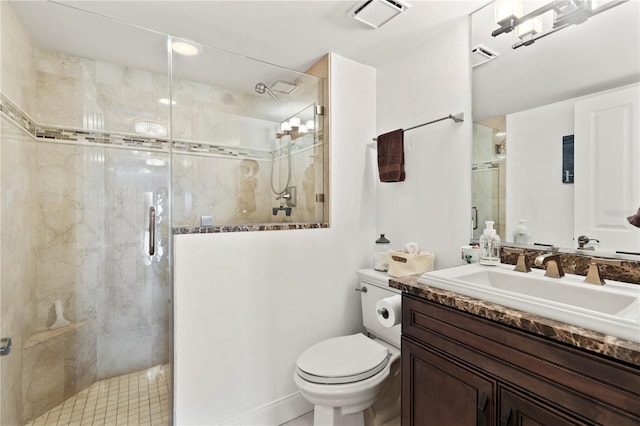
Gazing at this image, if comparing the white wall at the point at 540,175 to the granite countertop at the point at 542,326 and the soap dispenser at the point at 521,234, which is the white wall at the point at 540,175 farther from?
the granite countertop at the point at 542,326

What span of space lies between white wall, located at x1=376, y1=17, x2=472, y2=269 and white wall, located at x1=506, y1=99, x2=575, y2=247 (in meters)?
0.22

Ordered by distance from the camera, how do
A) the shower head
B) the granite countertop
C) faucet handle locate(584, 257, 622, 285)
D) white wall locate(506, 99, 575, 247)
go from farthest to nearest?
the shower head
white wall locate(506, 99, 575, 247)
faucet handle locate(584, 257, 622, 285)
the granite countertop

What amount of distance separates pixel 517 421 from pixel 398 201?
1338 millimetres

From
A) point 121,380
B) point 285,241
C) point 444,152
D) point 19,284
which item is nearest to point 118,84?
point 19,284

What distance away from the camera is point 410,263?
5.49ft

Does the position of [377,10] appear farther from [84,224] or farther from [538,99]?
[84,224]

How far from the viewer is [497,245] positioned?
1.38m

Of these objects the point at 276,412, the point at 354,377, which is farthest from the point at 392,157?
the point at 276,412

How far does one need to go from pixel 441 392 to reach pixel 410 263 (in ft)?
2.44

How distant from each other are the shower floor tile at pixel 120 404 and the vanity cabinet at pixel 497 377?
4.33 ft

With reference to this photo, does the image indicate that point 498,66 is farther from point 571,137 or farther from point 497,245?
point 497,245

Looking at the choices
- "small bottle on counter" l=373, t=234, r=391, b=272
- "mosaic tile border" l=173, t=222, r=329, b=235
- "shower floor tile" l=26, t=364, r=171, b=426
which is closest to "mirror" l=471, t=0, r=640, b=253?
"small bottle on counter" l=373, t=234, r=391, b=272

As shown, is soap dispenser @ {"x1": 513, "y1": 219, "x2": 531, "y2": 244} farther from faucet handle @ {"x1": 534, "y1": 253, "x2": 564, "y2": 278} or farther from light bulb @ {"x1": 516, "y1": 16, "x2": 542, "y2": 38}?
light bulb @ {"x1": 516, "y1": 16, "x2": 542, "y2": 38}

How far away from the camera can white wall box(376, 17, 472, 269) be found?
1605 mm
